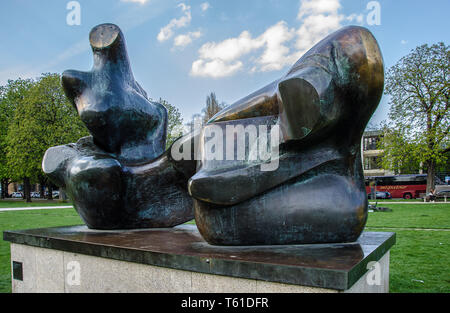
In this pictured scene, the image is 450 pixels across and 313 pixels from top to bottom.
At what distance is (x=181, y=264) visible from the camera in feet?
9.36

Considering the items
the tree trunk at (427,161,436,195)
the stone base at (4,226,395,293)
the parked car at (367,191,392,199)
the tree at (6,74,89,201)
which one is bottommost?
the parked car at (367,191,392,199)

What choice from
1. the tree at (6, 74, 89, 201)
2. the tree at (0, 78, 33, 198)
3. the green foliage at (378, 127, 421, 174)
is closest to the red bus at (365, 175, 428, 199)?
the green foliage at (378, 127, 421, 174)

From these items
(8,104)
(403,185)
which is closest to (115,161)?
(8,104)

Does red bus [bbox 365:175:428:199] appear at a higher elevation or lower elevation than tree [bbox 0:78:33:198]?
lower

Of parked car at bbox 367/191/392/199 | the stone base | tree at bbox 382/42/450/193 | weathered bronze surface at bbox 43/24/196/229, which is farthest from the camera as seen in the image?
parked car at bbox 367/191/392/199

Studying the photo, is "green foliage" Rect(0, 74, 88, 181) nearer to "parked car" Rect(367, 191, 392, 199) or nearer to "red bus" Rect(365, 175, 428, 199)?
"red bus" Rect(365, 175, 428, 199)

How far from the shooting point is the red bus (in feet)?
118

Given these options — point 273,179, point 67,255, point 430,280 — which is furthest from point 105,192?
point 430,280

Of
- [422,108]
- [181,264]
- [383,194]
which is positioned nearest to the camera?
[181,264]

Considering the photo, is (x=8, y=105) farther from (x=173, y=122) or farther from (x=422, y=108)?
(x=422, y=108)

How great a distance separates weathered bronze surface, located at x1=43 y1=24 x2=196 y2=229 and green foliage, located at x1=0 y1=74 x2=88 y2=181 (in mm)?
24112

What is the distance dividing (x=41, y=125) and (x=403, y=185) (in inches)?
1301

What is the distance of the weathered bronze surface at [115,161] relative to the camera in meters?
4.47

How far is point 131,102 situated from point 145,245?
7.12 feet
